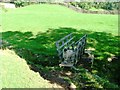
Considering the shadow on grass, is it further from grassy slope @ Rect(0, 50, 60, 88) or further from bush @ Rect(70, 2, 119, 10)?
bush @ Rect(70, 2, 119, 10)

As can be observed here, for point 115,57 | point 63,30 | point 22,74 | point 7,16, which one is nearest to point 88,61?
point 115,57

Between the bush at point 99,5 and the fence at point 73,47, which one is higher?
the fence at point 73,47

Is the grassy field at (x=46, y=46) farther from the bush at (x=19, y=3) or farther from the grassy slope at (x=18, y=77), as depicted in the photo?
the bush at (x=19, y=3)

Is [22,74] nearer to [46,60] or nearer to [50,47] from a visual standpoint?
[46,60]

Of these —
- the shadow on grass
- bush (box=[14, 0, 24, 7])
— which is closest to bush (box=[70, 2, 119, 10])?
bush (box=[14, 0, 24, 7])

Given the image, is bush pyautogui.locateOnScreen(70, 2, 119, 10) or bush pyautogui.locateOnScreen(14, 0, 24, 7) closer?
bush pyautogui.locateOnScreen(14, 0, 24, 7)

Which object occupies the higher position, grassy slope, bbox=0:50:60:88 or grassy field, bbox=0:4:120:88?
grassy slope, bbox=0:50:60:88

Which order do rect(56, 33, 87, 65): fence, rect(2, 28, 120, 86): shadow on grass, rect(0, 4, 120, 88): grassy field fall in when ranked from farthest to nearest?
rect(2, 28, 120, 86): shadow on grass < rect(56, 33, 87, 65): fence < rect(0, 4, 120, 88): grassy field

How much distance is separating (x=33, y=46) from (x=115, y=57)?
15.4 ft

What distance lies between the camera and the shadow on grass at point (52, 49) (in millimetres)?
13117

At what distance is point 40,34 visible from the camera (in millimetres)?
21078

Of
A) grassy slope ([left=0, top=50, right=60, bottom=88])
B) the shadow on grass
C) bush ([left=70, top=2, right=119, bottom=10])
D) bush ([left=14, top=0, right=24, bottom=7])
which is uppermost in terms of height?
grassy slope ([left=0, top=50, right=60, bottom=88])

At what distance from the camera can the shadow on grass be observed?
516 inches

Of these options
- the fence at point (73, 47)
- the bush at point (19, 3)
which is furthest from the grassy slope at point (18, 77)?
the bush at point (19, 3)
